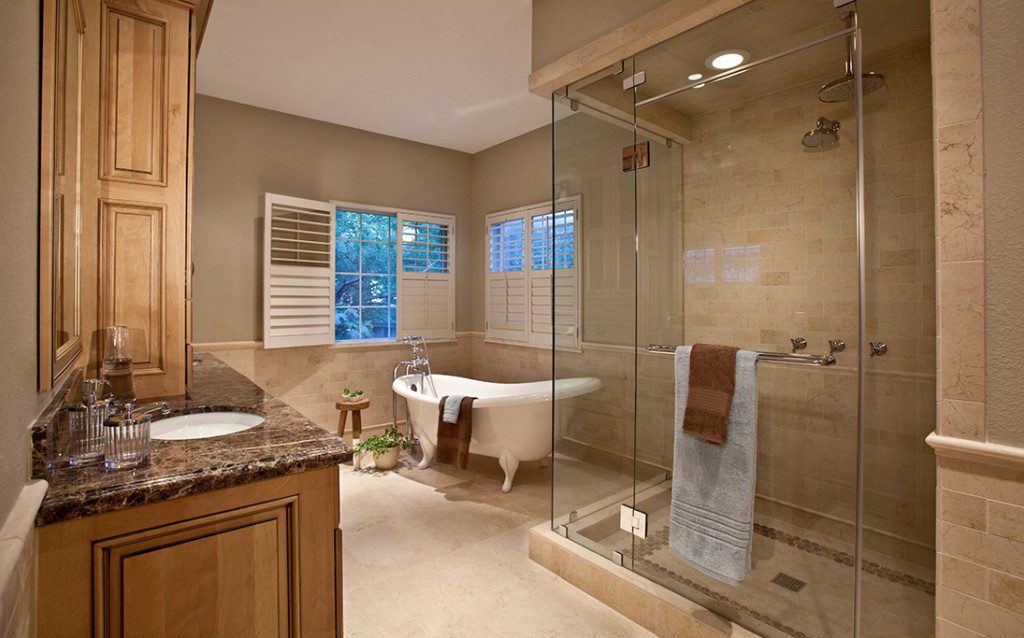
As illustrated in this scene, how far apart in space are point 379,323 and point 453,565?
9.09ft

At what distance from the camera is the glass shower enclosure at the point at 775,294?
64.5 inches

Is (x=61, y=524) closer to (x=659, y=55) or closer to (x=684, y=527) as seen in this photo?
(x=684, y=527)

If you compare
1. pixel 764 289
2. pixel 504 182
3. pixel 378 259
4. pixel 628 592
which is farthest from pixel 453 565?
pixel 504 182

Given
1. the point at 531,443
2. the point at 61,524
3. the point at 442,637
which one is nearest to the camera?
the point at 61,524

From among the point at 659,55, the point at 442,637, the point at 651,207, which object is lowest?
the point at 442,637

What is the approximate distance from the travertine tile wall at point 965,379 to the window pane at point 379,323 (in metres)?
4.11

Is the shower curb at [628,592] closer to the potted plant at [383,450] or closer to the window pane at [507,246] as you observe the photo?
the potted plant at [383,450]

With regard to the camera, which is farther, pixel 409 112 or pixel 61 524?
pixel 409 112

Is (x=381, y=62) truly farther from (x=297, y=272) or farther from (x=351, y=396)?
(x=351, y=396)

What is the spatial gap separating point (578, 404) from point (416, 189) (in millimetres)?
3083

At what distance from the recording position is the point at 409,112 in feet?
13.2

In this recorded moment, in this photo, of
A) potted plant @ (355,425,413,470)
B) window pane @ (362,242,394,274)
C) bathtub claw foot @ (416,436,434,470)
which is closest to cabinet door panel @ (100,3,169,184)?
potted plant @ (355,425,413,470)

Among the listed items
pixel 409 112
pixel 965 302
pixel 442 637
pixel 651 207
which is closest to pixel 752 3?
pixel 651 207

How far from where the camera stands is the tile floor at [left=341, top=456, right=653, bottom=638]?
1.98 meters
